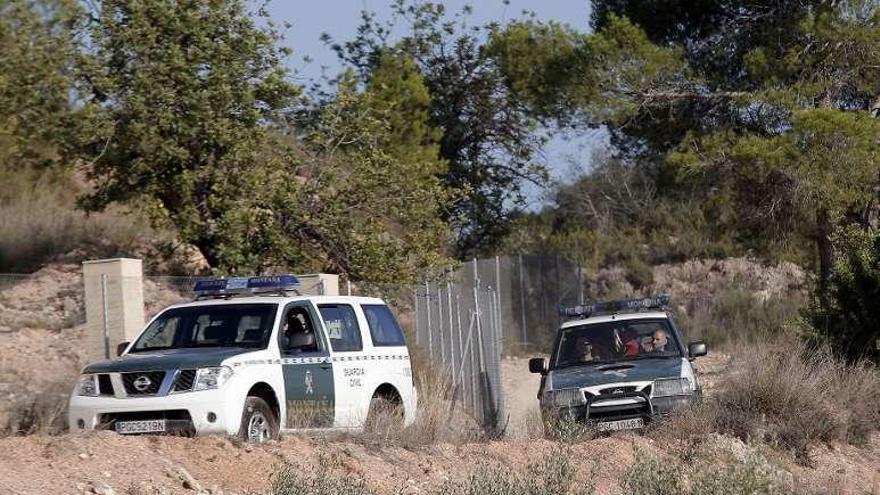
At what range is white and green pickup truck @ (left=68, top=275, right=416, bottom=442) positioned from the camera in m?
14.0

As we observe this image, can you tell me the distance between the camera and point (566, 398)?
688 inches

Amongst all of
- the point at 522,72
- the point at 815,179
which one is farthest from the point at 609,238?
the point at 815,179

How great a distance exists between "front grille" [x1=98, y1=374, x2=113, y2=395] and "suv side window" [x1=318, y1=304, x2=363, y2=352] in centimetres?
261

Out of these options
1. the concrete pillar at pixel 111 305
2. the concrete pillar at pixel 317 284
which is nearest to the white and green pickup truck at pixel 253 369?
the concrete pillar at pixel 111 305

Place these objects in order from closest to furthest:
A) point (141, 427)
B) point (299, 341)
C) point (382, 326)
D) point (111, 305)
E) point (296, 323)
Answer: point (141, 427) → point (299, 341) → point (296, 323) → point (382, 326) → point (111, 305)

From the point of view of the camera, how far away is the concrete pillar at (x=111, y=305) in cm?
1755

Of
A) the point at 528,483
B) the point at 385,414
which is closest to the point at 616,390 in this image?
the point at 385,414

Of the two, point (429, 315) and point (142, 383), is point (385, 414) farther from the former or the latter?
point (429, 315)

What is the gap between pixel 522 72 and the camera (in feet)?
99.1

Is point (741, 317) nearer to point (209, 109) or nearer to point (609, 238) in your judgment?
point (609, 238)

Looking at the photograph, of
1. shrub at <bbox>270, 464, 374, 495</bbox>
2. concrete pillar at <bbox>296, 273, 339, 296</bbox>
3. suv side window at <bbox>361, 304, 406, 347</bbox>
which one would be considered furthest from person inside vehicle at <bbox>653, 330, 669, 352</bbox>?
shrub at <bbox>270, 464, 374, 495</bbox>

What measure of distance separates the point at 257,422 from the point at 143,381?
1129mm

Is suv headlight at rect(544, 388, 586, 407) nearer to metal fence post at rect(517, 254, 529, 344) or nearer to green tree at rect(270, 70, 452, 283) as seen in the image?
green tree at rect(270, 70, 452, 283)

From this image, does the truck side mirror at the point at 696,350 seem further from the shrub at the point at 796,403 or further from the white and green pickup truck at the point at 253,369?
the white and green pickup truck at the point at 253,369
